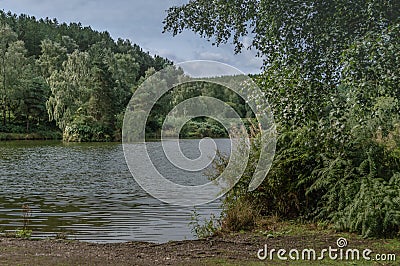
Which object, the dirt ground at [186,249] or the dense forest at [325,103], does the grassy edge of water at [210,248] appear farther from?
the dense forest at [325,103]

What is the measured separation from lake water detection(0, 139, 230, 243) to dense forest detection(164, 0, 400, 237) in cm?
176

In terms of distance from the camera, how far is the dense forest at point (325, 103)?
4.94 meters

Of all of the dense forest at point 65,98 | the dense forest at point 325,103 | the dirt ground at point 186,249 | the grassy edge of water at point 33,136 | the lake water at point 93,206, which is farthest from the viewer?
the dense forest at point 65,98

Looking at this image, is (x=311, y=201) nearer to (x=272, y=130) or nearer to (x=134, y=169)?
(x=272, y=130)

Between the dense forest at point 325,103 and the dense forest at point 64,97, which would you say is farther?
the dense forest at point 64,97

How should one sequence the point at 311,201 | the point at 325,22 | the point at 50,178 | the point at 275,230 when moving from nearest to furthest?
the point at 325,22
the point at 275,230
the point at 311,201
the point at 50,178

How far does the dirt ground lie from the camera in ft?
18.5

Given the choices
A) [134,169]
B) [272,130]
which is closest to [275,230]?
[272,130]

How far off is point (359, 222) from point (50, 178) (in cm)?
1491

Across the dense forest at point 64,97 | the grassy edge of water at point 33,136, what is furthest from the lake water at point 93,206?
the grassy edge of water at point 33,136

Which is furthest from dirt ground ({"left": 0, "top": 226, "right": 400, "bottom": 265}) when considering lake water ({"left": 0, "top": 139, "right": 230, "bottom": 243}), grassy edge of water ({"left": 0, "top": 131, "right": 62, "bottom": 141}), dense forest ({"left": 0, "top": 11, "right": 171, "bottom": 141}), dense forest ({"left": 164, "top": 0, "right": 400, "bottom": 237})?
grassy edge of water ({"left": 0, "top": 131, "right": 62, "bottom": 141})

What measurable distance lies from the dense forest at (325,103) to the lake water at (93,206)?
5.78 feet

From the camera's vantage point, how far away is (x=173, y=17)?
726 centimetres

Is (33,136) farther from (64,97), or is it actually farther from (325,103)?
(325,103)
